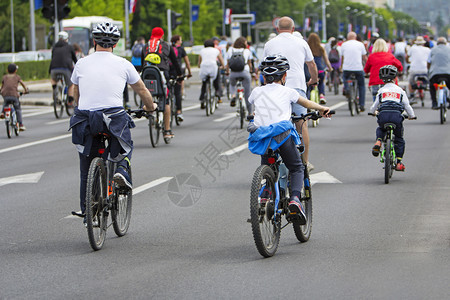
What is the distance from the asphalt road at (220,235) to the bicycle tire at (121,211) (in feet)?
0.34

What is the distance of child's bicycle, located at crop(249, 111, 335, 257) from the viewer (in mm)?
7285

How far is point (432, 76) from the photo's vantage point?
21.2m

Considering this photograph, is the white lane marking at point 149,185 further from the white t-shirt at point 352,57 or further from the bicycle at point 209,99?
the bicycle at point 209,99

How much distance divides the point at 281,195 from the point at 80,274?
5.78ft

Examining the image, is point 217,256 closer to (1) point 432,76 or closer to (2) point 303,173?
(2) point 303,173

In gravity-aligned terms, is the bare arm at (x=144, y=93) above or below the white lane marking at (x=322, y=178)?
above

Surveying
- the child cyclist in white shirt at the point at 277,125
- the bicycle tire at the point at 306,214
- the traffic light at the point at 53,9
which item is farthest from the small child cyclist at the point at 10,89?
the bicycle tire at the point at 306,214

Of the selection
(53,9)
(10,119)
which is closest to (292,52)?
(10,119)

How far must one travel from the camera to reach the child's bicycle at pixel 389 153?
11.9 metres

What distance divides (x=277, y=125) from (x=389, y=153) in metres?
4.53

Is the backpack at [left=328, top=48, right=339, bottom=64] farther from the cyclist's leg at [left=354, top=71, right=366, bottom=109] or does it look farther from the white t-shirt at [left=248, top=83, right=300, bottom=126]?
the white t-shirt at [left=248, top=83, right=300, bottom=126]

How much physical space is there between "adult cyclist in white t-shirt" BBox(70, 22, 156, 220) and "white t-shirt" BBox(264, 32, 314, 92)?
3725mm

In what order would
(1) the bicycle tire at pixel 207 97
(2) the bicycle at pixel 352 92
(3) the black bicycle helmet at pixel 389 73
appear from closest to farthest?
(3) the black bicycle helmet at pixel 389 73
(2) the bicycle at pixel 352 92
(1) the bicycle tire at pixel 207 97

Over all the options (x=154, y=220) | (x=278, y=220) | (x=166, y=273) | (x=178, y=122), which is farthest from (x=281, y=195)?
(x=178, y=122)
